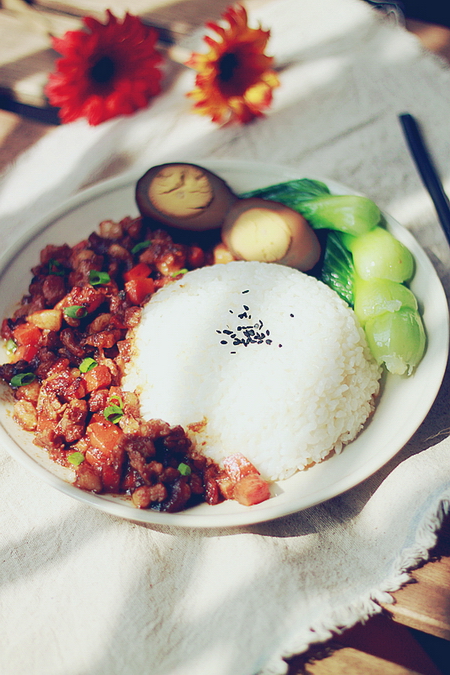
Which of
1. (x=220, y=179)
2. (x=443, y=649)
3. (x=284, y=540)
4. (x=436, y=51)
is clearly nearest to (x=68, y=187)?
(x=220, y=179)

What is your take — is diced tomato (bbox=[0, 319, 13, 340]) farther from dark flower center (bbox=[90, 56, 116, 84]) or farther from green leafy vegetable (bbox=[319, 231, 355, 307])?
dark flower center (bbox=[90, 56, 116, 84])

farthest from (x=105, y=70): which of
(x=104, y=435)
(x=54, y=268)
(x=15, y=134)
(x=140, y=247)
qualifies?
(x=104, y=435)

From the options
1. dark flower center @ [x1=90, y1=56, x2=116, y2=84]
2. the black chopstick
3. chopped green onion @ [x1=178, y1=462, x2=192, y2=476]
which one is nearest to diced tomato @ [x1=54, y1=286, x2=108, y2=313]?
chopped green onion @ [x1=178, y1=462, x2=192, y2=476]

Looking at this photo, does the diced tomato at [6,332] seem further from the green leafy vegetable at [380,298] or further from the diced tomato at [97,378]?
the green leafy vegetable at [380,298]

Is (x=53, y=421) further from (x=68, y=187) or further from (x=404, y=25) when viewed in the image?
(x=404, y=25)

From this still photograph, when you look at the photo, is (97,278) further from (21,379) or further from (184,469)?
(184,469)
